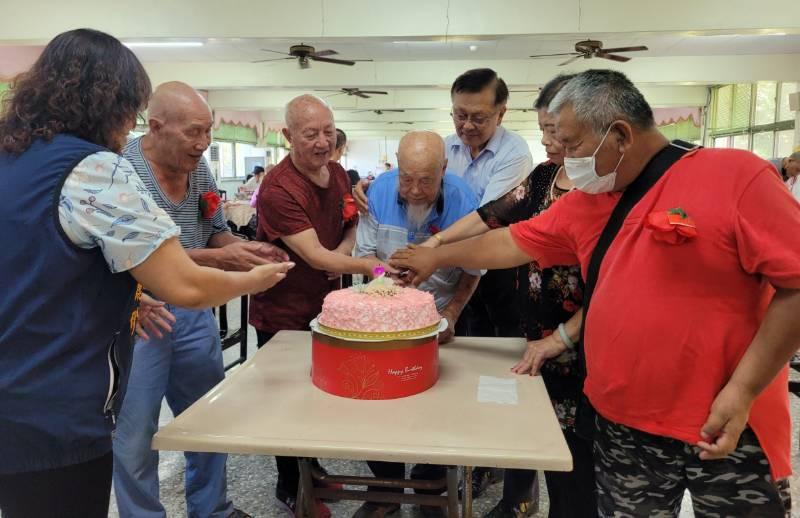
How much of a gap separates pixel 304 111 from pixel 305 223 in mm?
434

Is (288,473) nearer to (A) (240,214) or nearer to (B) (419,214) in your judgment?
(B) (419,214)

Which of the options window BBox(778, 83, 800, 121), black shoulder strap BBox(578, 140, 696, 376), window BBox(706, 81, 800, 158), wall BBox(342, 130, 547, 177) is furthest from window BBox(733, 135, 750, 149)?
wall BBox(342, 130, 547, 177)

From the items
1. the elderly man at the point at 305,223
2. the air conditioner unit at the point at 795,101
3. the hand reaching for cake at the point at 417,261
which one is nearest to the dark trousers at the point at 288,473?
the elderly man at the point at 305,223

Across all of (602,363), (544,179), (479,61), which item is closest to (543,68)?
(479,61)

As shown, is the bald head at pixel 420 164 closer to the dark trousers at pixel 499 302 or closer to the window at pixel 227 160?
the dark trousers at pixel 499 302

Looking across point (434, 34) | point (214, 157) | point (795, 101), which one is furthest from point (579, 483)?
point (214, 157)

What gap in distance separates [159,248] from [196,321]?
104cm

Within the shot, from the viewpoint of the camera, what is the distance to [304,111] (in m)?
2.28

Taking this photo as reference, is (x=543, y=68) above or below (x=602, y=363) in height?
above

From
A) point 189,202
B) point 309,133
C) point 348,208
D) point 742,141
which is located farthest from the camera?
point 742,141

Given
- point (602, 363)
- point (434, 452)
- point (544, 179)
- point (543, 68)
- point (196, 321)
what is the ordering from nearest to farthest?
1. point (434, 452)
2. point (602, 363)
3. point (544, 179)
4. point (196, 321)
5. point (543, 68)

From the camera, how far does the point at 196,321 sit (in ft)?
7.07

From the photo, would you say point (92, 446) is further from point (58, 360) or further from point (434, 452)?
point (434, 452)

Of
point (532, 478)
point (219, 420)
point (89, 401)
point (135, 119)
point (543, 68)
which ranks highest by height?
point (543, 68)
